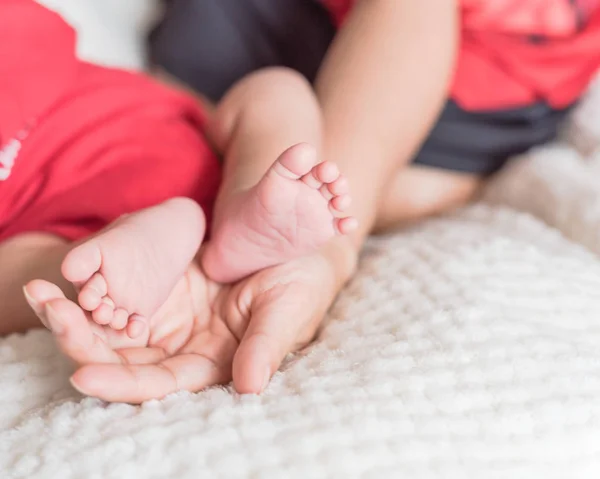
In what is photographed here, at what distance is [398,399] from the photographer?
465 millimetres

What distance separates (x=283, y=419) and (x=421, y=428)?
0.29 ft

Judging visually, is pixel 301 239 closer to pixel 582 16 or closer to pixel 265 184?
pixel 265 184

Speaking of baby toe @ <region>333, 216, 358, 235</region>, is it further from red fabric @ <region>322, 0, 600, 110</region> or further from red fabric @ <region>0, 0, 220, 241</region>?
red fabric @ <region>322, 0, 600, 110</region>

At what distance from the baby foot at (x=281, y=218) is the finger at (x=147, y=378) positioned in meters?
0.09

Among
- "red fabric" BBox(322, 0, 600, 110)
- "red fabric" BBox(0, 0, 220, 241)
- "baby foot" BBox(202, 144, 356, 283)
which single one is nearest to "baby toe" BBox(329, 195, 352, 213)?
"baby foot" BBox(202, 144, 356, 283)

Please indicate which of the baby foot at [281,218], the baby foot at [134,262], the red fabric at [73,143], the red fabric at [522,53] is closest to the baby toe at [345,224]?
the baby foot at [281,218]

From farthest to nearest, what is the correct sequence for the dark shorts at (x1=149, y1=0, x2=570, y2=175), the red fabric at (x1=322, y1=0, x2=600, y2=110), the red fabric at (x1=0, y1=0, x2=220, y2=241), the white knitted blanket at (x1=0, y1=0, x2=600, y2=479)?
the dark shorts at (x1=149, y1=0, x2=570, y2=175)
the red fabric at (x1=322, y1=0, x2=600, y2=110)
the red fabric at (x1=0, y1=0, x2=220, y2=241)
the white knitted blanket at (x1=0, y1=0, x2=600, y2=479)

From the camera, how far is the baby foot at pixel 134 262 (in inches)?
18.4

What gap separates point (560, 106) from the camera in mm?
932

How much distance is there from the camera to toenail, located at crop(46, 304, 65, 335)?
17.6 inches

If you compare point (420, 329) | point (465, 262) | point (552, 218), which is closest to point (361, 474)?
point (420, 329)

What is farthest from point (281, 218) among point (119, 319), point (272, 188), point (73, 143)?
point (73, 143)

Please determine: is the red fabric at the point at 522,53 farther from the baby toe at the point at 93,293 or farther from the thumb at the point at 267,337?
the baby toe at the point at 93,293

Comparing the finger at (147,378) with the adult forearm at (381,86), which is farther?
the adult forearm at (381,86)
